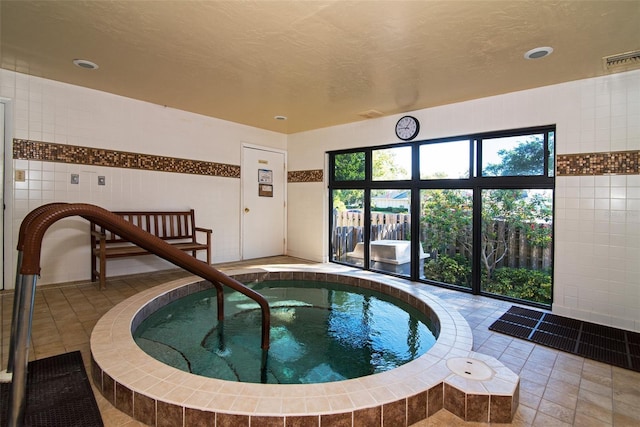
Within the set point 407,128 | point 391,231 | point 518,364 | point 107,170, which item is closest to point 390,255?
point 391,231

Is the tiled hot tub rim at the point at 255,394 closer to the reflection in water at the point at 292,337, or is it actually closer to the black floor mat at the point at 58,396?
the black floor mat at the point at 58,396

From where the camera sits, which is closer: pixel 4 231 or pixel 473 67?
pixel 473 67

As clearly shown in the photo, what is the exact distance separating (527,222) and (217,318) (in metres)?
3.72

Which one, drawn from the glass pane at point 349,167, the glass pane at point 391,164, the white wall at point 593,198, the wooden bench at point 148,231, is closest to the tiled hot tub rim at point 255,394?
the wooden bench at point 148,231

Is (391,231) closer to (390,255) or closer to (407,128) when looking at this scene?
(390,255)

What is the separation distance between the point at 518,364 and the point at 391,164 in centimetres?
326

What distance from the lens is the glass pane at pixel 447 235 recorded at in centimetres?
414

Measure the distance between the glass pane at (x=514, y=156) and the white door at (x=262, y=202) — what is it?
3.78 m

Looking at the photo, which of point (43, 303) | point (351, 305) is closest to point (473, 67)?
point (351, 305)

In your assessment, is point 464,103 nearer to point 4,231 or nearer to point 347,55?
point 347,55

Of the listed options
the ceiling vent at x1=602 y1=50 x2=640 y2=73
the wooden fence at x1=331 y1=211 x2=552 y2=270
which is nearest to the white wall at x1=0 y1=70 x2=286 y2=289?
the wooden fence at x1=331 y1=211 x2=552 y2=270

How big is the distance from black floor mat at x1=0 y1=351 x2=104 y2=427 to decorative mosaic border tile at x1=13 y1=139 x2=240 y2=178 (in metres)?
2.79

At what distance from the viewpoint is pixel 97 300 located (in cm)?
332

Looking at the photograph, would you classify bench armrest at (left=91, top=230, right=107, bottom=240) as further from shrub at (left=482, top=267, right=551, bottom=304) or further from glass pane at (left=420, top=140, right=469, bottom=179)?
shrub at (left=482, top=267, right=551, bottom=304)
